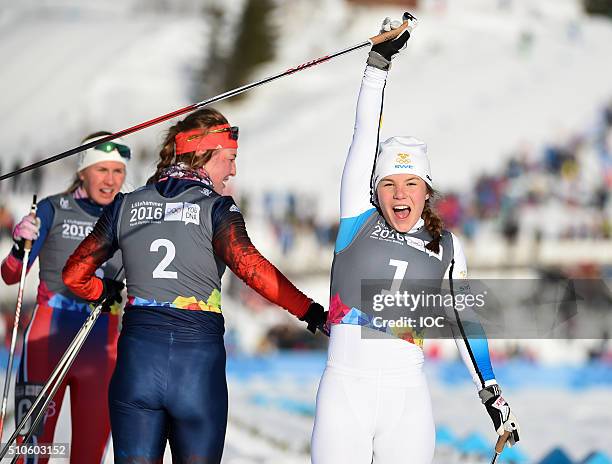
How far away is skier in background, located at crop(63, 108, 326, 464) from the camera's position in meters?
4.44

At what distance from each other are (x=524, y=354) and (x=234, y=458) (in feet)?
37.0

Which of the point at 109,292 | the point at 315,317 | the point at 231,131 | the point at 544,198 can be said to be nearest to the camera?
the point at 315,317

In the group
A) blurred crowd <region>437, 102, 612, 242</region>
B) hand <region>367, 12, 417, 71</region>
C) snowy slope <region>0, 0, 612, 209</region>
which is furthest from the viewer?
snowy slope <region>0, 0, 612, 209</region>

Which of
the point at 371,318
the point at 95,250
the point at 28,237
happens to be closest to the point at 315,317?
the point at 371,318

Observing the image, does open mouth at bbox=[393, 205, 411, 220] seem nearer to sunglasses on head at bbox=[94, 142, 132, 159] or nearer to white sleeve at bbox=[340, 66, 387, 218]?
white sleeve at bbox=[340, 66, 387, 218]

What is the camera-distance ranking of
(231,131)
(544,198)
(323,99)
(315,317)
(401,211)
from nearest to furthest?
(401,211) < (315,317) < (231,131) < (544,198) < (323,99)

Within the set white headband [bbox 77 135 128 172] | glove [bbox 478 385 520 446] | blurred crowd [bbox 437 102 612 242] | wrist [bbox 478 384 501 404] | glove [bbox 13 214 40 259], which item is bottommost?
glove [bbox 478 385 520 446]

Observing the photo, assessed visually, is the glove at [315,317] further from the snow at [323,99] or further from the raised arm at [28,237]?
the snow at [323,99]

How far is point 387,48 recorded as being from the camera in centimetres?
482

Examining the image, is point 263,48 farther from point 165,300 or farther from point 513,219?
point 165,300

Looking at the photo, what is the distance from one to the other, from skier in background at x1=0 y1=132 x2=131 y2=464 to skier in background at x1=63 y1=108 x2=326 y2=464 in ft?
3.53

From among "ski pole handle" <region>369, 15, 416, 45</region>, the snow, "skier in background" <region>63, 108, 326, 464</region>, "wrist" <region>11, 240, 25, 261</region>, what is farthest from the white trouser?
the snow

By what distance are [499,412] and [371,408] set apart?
22.5 inches

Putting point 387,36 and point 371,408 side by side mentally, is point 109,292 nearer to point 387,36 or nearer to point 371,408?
point 371,408
